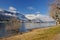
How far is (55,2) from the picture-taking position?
2217cm

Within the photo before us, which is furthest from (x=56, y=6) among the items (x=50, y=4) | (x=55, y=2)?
(x=50, y=4)

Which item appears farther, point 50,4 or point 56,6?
point 50,4

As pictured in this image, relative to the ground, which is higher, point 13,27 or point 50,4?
point 50,4

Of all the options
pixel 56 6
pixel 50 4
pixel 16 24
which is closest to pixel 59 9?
pixel 56 6

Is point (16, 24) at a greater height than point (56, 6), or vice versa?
point (56, 6)

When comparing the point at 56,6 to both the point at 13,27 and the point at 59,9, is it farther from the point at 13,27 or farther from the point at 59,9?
the point at 13,27

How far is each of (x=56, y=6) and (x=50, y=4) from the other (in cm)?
240

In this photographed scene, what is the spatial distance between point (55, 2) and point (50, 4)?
7.67 feet

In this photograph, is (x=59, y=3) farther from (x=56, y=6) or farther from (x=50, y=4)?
(x=50, y=4)

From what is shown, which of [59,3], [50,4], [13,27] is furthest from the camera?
[13,27]

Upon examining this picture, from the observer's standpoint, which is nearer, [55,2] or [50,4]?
[55,2]

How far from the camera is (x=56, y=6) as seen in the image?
72.8 feet

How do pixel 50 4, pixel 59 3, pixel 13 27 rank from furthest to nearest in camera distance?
pixel 13 27 → pixel 50 4 → pixel 59 3

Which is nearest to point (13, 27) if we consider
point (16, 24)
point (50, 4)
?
point (16, 24)
